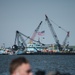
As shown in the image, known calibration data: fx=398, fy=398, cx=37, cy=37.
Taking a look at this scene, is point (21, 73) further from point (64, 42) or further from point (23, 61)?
point (64, 42)

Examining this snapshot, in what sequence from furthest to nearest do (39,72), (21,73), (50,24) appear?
1. (50,24)
2. (39,72)
3. (21,73)

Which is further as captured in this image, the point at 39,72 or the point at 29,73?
the point at 39,72

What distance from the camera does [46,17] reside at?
19562 centimetres

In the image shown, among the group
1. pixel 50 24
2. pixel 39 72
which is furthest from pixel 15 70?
pixel 50 24

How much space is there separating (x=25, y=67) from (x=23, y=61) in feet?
0.26

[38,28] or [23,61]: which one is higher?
[38,28]

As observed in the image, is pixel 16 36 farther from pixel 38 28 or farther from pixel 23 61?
pixel 23 61

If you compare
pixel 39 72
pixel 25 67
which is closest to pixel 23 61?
pixel 25 67

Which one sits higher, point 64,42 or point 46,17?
point 46,17

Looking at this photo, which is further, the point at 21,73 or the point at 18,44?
the point at 18,44

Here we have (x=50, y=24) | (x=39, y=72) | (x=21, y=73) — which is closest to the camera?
(x=21, y=73)

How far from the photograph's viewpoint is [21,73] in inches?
170

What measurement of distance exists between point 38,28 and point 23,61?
628 ft

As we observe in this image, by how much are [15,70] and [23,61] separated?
14cm
